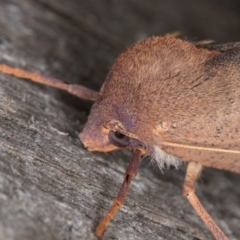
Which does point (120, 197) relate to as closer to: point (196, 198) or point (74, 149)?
point (74, 149)

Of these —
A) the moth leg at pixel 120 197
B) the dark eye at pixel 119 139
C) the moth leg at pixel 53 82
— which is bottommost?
the moth leg at pixel 120 197

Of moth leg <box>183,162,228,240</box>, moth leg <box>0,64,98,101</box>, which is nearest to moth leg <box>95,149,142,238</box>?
moth leg <box>183,162,228,240</box>

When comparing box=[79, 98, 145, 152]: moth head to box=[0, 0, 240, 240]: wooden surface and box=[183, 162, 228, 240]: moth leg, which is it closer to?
box=[0, 0, 240, 240]: wooden surface

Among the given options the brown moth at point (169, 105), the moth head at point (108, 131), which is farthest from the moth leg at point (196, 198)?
the moth head at point (108, 131)

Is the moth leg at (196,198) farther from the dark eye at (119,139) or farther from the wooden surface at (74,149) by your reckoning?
the dark eye at (119,139)

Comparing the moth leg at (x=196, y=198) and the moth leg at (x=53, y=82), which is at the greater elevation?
the moth leg at (x=53, y=82)

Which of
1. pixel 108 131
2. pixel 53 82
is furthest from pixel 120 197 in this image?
pixel 53 82

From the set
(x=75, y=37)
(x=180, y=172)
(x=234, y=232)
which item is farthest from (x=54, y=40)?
(x=234, y=232)

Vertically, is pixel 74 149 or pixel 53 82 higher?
pixel 53 82
